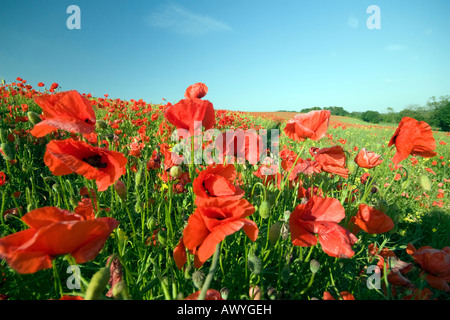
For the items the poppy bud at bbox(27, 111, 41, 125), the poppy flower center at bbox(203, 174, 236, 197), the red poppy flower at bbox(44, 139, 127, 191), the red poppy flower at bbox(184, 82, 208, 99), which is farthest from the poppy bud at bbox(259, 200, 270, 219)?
the poppy bud at bbox(27, 111, 41, 125)

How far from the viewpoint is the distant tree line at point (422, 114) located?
3562cm

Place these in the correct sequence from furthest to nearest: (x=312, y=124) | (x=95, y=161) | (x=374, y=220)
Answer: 1. (x=312, y=124)
2. (x=374, y=220)
3. (x=95, y=161)

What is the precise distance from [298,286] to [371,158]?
772 millimetres

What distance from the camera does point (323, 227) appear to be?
835mm

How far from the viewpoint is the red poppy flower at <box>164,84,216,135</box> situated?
0.86 meters

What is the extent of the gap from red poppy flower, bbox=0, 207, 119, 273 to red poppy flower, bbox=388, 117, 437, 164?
132 cm

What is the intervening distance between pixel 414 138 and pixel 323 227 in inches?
26.8

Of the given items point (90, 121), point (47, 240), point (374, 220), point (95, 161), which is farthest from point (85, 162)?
point (374, 220)

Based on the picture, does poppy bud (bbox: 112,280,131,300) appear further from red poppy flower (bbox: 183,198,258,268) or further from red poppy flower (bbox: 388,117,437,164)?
red poppy flower (bbox: 388,117,437,164)

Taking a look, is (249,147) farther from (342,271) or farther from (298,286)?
(342,271)

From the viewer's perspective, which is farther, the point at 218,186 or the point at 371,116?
the point at 371,116

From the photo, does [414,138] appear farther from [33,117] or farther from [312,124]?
[33,117]

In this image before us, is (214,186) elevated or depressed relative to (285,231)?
elevated

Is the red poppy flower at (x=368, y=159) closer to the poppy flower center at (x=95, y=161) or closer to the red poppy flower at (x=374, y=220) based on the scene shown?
the red poppy flower at (x=374, y=220)
